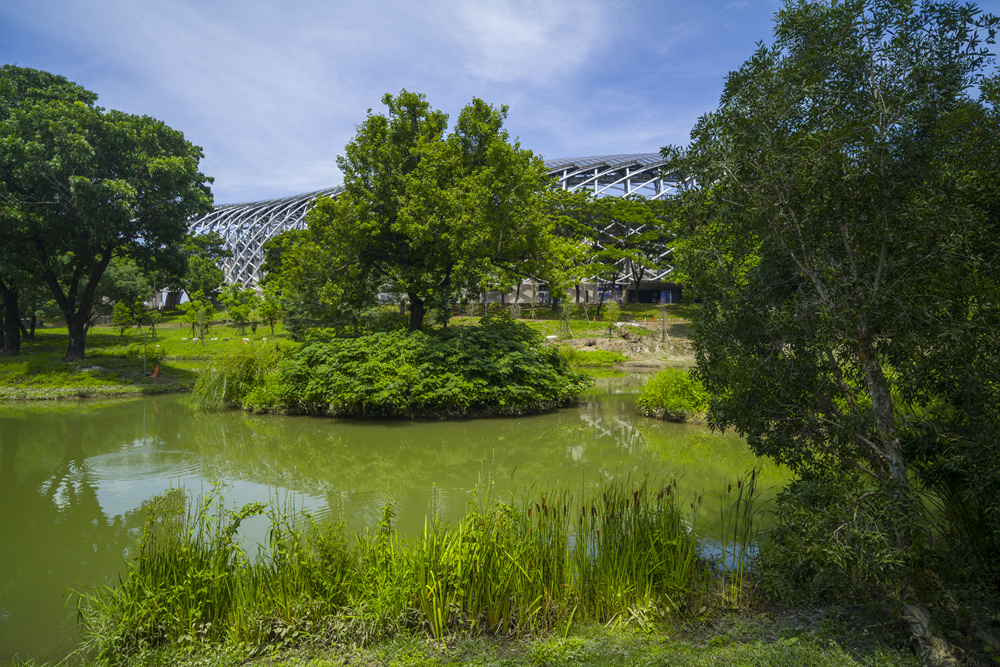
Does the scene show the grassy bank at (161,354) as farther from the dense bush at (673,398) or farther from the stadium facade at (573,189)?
the stadium facade at (573,189)

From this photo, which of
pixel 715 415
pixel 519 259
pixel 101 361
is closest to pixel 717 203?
pixel 715 415

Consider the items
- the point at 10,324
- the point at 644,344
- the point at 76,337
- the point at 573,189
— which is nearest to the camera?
the point at 76,337

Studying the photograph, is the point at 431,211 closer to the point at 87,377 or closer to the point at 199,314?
the point at 87,377

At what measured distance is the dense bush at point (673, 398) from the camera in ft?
40.9

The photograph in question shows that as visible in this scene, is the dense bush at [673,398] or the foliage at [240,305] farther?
the foliage at [240,305]

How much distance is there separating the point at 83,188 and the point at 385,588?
20.0m

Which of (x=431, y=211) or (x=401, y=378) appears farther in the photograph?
(x=431, y=211)

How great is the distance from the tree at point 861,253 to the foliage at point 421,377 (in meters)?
9.20

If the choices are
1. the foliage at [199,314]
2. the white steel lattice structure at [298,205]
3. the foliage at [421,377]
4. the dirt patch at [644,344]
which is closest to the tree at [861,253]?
the foliage at [421,377]

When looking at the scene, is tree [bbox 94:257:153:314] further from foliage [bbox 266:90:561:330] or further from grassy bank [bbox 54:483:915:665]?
grassy bank [bbox 54:483:915:665]

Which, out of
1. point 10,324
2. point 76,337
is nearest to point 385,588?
point 76,337

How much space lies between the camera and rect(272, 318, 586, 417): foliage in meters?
12.9

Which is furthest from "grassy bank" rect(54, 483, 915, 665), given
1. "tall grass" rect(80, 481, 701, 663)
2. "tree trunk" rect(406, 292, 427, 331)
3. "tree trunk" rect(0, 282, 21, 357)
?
"tree trunk" rect(0, 282, 21, 357)

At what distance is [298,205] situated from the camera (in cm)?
7500
